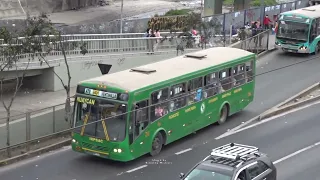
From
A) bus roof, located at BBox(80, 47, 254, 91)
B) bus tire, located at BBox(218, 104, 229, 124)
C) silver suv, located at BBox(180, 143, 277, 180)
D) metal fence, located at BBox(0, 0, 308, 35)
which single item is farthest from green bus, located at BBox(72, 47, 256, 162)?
metal fence, located at BBox(0, 0, 308, 35)

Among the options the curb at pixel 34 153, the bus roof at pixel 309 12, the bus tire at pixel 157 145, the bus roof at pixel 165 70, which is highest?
the bus roof at pixel 309 12

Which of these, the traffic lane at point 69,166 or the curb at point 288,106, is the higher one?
the curb at point 288,106

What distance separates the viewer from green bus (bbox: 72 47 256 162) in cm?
1961

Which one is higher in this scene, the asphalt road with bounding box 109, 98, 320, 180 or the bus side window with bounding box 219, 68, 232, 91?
the bus side window with bounding box 219, 68, 232, 91

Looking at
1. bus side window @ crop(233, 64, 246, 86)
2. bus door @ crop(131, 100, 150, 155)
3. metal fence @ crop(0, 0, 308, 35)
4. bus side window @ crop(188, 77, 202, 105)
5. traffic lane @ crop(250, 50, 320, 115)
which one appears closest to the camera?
bus door @ crop(131, 100, 150, 155)

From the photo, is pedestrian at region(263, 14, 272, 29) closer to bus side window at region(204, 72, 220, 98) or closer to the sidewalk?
the sidewalk

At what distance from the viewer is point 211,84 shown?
936 inches

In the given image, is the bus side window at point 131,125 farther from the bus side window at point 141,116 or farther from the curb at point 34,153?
the curb at point 34,153

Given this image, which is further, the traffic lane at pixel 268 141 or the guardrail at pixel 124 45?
the guardrail at pixel 124 45

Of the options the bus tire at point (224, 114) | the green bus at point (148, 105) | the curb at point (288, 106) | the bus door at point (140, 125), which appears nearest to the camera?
the green bus at point (148, 105)

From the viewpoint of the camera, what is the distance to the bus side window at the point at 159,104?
67.2ft

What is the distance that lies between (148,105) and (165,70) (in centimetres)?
224

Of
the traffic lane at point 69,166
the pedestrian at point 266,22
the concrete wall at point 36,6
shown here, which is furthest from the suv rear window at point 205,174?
the concrete wall at point 36,6

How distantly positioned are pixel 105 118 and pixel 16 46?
6.35m
